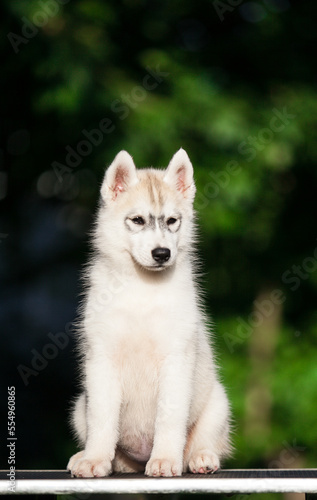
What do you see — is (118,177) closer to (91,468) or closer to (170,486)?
(91,468)

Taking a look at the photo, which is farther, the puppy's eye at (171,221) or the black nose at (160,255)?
the puppy's eye at (171,221)

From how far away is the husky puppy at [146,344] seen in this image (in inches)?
141

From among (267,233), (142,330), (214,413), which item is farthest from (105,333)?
(267,233)

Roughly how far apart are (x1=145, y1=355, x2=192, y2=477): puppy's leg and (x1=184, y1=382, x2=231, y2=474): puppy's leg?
33 centimetres

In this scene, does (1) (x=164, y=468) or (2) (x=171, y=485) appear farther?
(1) (x=164, y=468)

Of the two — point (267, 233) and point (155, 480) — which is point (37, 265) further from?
point (155, 480)

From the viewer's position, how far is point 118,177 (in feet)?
13.6

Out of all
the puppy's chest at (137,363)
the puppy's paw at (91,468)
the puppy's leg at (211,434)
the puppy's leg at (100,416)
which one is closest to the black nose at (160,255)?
the puppy's chest at (137,363)

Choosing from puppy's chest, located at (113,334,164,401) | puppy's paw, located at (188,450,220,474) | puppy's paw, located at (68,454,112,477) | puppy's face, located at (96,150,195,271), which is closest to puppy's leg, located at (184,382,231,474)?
puppy's paw, located at (188,450,220,474)

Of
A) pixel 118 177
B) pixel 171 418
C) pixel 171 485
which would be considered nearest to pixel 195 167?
pixel 118 177

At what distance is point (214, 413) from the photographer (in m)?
4.06

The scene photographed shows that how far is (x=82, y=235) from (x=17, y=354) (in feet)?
5.01

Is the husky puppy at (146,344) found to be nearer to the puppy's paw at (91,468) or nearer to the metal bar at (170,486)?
the puppy's paw at (91,468)

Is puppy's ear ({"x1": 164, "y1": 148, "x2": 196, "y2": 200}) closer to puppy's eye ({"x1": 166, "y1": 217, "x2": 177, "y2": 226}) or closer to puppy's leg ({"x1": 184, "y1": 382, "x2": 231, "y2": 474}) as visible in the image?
puppy's eye ({"x1": 166, "y1": 217, "x2": 177, "y2": 226})
